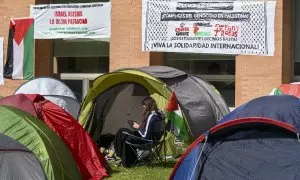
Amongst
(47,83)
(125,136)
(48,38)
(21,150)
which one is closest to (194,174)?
(21,150)

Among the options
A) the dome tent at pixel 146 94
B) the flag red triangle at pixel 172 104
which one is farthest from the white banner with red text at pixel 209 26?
the flag red triangle at pixel 172 104

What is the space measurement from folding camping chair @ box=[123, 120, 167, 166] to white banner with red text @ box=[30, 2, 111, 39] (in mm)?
5595

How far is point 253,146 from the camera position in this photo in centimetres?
735

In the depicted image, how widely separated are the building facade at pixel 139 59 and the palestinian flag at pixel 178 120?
11.9ft

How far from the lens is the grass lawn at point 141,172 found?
10234 millimetres

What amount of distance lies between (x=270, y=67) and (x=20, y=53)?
765 cm

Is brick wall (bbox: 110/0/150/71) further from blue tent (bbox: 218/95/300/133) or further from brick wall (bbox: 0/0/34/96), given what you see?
blue tent (bbox: 218/95/300/133)

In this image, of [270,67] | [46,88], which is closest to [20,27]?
[46,88]

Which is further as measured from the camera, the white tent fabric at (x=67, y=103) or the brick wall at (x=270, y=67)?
the brick wall at (x=270, y=67)

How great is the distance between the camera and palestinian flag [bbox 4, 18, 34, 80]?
17.6 meters

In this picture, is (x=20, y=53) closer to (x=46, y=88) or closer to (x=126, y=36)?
(x=126, y=36)

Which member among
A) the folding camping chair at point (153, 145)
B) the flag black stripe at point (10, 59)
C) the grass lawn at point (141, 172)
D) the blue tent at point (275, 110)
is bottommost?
the grass lawn at point (141, 172)

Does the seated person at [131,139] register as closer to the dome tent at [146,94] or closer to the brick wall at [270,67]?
the dome tent at [146,94]

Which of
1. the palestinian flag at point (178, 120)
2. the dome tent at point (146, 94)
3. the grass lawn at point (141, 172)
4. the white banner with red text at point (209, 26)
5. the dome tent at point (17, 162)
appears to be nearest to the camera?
the dome tent at point (17, 162)
